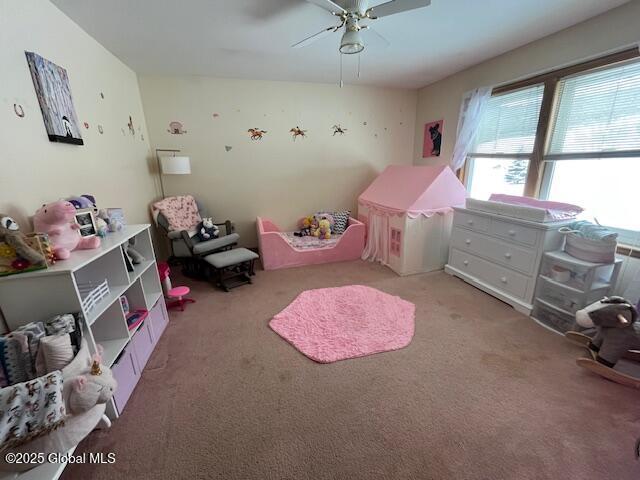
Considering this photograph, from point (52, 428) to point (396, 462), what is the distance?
4.47ft

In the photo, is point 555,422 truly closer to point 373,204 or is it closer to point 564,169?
point 564,169

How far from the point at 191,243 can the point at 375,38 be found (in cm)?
264

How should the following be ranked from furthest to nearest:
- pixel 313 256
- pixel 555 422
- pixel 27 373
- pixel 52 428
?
pixel 313 256
pixel 555 422
pixel 27 373
pixel 52 428

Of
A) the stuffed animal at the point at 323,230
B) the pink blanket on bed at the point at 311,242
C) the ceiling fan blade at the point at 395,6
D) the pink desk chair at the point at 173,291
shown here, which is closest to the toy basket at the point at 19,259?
the pink desk chair at the point at 173,291

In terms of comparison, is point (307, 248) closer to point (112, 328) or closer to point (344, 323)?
point (344, 323)

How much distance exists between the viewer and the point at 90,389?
1.07 meters

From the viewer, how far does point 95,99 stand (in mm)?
2207

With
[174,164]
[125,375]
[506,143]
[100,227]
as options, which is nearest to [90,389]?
[125,375]

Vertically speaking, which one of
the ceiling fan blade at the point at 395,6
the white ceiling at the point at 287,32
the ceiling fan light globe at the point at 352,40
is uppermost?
the white ceiling at the point at 287,32

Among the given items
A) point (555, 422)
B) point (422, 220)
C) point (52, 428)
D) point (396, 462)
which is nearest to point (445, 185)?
point (422, 220)

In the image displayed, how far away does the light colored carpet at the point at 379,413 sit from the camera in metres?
1.17

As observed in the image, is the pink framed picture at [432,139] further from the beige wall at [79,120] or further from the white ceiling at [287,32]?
the beige wall at [79,120]

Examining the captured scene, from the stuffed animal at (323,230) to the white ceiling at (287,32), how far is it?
188 cm

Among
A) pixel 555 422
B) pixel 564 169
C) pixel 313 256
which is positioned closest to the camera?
pixel 555 422
